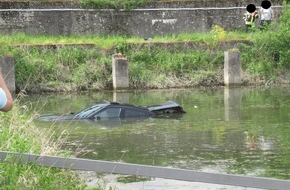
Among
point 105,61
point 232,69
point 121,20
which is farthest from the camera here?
point 121,20

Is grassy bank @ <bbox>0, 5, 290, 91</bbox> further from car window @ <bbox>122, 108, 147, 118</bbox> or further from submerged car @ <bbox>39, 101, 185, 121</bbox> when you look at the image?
car window @ <bbox>122, 108, 147, 118</bbox>

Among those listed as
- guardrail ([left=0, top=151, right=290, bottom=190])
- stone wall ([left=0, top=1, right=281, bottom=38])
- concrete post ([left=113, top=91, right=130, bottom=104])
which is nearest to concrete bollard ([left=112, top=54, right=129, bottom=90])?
concrete post ([left=113, top=91, right=130, bottom=104])

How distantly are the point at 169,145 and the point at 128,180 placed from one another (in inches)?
212

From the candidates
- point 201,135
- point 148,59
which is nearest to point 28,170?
point 201,135

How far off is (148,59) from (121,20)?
15.6 ft

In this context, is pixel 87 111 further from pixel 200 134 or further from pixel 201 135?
pixel 201 135

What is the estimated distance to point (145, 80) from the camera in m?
37.2

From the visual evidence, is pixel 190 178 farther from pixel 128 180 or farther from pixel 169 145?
pixel 169 145

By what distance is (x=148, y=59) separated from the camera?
38875 mm

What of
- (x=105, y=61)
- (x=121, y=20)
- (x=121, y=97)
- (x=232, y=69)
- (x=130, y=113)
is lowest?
(x=121, y=97)

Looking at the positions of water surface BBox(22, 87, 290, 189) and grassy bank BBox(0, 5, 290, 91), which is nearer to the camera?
water surface BBox(22, 87, 290, 189)

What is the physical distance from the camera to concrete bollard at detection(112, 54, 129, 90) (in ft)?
120

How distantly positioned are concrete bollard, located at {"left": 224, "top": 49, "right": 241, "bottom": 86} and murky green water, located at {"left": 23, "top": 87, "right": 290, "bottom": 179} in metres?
3.59

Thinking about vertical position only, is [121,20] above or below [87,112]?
above
